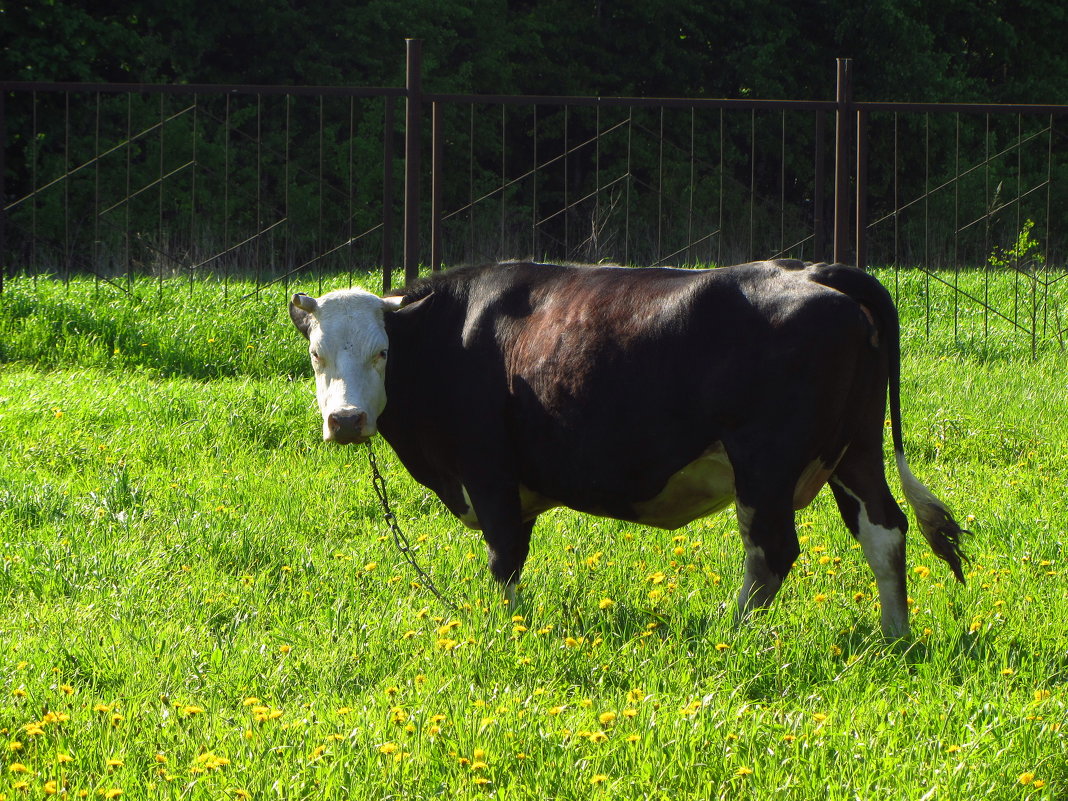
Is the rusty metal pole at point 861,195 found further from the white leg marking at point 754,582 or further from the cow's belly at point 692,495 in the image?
the white leg marking at point 754,582

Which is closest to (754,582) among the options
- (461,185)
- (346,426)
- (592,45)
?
(346,426)

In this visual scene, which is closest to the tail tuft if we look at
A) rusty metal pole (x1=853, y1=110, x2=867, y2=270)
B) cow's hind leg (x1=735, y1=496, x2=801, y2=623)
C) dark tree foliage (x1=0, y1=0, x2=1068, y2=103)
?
cow's hind leg (x1=735, y1=496, x2=801, y2=623)

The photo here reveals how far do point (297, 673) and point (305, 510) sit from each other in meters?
2.08

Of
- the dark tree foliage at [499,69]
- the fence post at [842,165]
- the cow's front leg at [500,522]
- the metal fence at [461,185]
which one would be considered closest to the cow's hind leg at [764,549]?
the cow's front leg at [500,522]

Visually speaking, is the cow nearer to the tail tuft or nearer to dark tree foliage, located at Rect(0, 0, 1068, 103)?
the tail tuft

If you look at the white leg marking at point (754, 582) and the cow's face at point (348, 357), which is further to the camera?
the cow's face at point (348, 357)

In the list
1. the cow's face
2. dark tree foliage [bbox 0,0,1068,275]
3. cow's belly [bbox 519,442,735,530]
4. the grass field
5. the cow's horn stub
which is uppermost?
dark tree foliage [bbox 0,0,1068,275]

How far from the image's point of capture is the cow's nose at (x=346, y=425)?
14.6 feet

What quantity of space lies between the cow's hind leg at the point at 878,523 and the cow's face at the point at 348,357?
5.72 ft

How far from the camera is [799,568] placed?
203 inches

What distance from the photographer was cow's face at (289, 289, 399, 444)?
177 inches

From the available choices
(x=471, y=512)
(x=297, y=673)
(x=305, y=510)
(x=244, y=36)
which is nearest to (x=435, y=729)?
(x=297, y=673)

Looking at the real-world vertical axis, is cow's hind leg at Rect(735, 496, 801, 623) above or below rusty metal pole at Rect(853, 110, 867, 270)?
below

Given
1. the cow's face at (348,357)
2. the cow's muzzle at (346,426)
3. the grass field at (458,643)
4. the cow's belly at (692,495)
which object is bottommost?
the grass field at (458,643)
